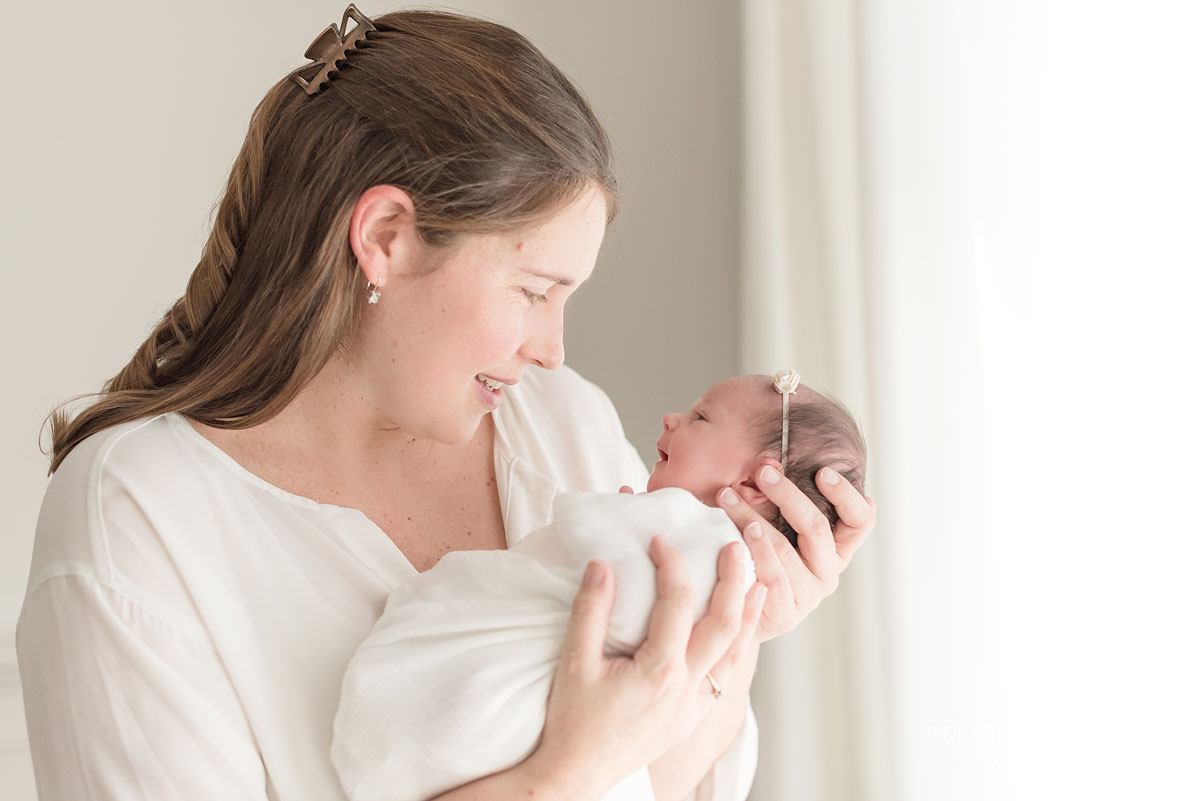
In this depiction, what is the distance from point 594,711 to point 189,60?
198cm

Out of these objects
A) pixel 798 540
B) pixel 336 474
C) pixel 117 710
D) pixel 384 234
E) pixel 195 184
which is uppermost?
pixel 195 184

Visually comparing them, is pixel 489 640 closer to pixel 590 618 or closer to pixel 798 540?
pixel 590 618

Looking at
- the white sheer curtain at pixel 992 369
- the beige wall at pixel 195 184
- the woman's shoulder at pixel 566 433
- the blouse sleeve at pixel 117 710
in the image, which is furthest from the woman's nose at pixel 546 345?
the beige wall at pixel 195 184

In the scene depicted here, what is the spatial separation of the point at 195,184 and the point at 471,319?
150cm

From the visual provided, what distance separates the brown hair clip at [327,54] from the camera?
130cm

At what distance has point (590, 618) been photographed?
3.55ft

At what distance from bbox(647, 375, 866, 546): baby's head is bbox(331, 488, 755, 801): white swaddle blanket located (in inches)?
10.3

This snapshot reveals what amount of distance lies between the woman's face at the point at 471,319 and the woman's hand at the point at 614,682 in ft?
1.11

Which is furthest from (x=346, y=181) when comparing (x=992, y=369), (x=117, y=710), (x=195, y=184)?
(x=195, y=184)

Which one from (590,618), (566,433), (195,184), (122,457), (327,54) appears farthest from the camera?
(195,184)

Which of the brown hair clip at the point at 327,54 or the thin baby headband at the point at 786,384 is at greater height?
the brown hair clip at the point at 327,54

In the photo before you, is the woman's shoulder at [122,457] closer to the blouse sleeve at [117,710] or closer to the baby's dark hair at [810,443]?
the blouse sleeve at [117,710]

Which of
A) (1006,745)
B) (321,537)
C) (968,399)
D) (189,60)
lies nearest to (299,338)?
(321,537)

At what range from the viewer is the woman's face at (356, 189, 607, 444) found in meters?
1.27
